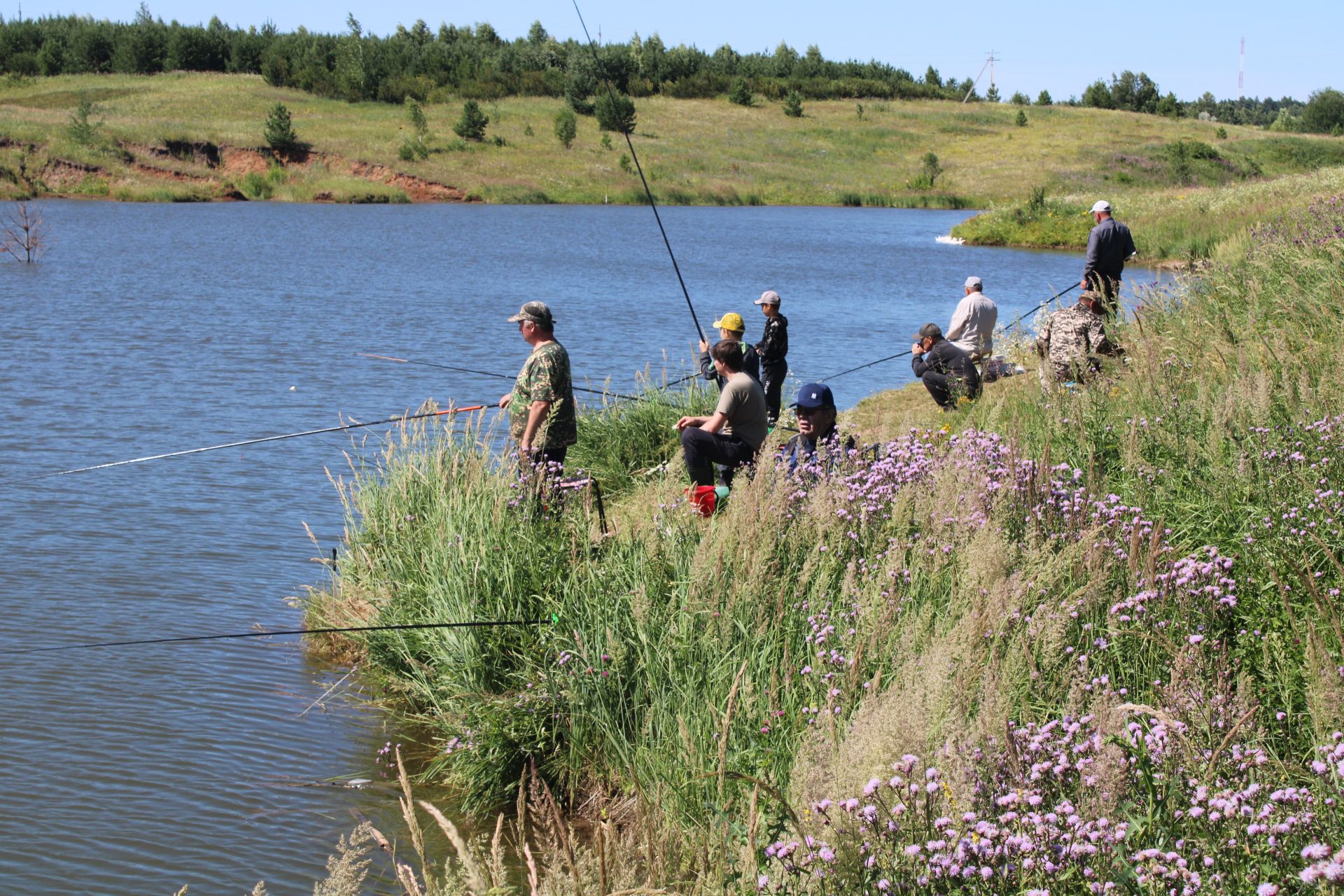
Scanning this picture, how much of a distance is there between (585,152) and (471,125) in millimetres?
6835

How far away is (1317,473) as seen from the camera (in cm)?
490

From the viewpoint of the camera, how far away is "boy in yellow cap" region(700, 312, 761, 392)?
829cm

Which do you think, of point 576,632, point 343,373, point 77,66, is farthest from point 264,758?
point 77,66

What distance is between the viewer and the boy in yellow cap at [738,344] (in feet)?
27.2

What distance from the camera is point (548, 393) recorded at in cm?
720

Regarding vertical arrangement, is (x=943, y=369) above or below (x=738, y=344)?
below

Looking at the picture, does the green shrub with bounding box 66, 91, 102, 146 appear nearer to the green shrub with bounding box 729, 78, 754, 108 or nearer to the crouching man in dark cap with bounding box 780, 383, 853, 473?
the green shrub with bounding box 729, 78, 754, 108

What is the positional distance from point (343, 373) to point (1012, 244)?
32.0m

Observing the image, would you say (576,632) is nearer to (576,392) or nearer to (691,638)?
(691,638)

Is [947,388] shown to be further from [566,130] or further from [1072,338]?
[566,130]

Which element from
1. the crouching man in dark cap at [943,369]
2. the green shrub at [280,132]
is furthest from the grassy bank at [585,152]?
the crouching man in dark cap at [943,369]

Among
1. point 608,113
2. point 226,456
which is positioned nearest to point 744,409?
point 226,456

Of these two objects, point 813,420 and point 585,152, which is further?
point 585,152

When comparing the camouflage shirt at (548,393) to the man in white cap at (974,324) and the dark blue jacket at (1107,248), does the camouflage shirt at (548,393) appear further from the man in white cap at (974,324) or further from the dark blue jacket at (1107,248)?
the dark blue jacket at (1107,248)
